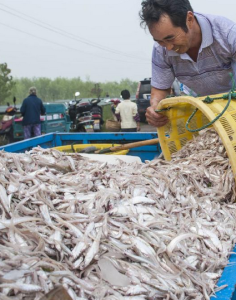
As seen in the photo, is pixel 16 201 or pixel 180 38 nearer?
pixel 16 201

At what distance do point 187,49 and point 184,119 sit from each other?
740mm

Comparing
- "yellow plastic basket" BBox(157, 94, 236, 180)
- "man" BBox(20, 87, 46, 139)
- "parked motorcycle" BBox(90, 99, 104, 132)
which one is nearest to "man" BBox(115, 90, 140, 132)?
"man" BBox(20, 87, 46, 139)

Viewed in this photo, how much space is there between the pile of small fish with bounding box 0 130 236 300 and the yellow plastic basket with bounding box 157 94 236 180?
16.4 inches

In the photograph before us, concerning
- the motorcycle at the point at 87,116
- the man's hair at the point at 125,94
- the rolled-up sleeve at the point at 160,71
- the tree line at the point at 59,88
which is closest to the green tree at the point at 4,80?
the motorcycle at the point at 87,116

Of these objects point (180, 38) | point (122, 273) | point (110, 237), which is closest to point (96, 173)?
point (110, 237)

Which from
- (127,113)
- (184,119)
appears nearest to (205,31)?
(184,119)

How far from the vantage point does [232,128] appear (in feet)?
8.75

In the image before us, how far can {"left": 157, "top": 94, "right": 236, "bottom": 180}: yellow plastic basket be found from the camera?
8.80 ft

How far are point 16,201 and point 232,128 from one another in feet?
5.47

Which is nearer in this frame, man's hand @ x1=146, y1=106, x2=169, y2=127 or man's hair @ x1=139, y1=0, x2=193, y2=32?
man's hair @ x1=139, y1=0, x2=193, y2=32

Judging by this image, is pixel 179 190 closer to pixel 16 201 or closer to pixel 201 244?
pixel 201 244

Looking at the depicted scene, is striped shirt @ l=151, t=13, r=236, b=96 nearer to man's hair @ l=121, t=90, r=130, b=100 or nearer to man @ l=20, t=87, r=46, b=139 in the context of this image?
man's hair @ l=121, t=90, r=130, b=100

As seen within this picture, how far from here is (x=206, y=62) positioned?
3.58 meters

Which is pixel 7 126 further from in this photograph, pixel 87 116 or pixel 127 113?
pixel 127 113
